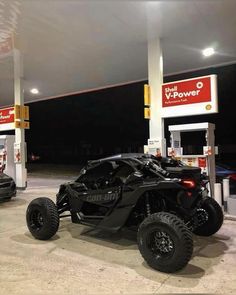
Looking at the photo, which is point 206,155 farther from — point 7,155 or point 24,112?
point 7,155

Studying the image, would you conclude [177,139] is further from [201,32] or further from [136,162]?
[136,162]

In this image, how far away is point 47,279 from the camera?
3.76m

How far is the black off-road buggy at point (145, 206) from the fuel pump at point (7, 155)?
21.9 feet

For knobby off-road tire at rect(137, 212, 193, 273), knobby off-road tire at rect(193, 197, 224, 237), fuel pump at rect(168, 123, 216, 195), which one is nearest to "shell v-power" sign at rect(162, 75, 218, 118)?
fuel pump at rect(168, 123, 216, 195)

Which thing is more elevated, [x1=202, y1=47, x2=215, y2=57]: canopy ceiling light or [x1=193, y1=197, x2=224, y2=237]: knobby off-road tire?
[x1=202, y1=47, x2=215, y2=57]: canopy ceiling light

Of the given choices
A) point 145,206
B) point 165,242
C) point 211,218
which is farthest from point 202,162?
point 165,242

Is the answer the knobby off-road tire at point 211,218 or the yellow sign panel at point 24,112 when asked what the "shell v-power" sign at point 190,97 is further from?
the yellow sign panel at point 24,112

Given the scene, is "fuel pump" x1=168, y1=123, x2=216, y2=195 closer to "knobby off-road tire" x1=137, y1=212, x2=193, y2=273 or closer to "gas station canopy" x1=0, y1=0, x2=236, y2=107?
"gas station canopy" x1=0, y1=0, x2=236, y2=107

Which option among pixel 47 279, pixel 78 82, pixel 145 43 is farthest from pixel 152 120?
pixel 78 82

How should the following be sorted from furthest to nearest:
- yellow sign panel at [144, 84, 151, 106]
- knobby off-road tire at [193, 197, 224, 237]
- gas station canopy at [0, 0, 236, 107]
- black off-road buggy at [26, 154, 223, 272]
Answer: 1. yellow sign panel at [144, 84, 151, 106]
2. gas station canopy at [0, 0, 236, 107]
3. knobby off-road tire at [193, 197, 224, 237]
4. black off-road buggy at [26, 154, 223, 272]

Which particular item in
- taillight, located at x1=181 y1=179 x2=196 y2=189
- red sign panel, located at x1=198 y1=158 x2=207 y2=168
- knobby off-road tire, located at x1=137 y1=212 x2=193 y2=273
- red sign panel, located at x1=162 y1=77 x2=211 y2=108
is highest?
red sign panel, located at x1=162 y1=77 x2=211 y2=108

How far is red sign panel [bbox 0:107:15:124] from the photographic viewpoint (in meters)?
11.9

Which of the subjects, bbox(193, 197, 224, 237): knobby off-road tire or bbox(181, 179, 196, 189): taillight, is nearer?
bbox(181, 179, 196, 189): taillight

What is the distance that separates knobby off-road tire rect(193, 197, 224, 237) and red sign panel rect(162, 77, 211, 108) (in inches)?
114
